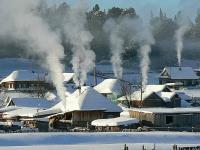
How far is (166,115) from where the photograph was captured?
51.1 metres

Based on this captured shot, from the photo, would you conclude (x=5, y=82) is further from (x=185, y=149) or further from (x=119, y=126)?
(x=185, y=149)

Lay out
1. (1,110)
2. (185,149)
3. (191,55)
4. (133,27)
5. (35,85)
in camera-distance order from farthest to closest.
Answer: (191,55) → (133,27) → (35,85) → (1,110) → (185,149)

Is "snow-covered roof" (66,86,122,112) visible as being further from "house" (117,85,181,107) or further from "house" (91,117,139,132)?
"house" (117,85,181,107)

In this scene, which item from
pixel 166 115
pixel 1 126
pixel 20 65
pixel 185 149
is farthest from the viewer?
pixel 20 65

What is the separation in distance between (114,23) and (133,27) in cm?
924

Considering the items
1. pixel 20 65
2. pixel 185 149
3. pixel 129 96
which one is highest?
pixel 20 65

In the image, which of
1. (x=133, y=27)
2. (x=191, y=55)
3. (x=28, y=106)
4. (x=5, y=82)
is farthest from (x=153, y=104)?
(x=191, y=55)

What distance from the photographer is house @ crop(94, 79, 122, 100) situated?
76.9 m

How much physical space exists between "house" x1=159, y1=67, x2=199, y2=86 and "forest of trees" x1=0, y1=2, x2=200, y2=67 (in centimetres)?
3154

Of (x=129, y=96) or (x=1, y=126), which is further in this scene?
(x=129, y=96)

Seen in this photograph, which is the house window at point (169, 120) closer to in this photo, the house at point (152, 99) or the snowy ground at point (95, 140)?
the snowy ground at point (95, 140)

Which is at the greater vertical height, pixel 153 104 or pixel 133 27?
pixel 133 27

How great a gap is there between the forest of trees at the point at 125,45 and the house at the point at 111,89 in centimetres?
5042

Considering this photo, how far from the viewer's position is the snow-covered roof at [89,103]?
167ft
